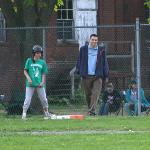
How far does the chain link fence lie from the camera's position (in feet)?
60.3

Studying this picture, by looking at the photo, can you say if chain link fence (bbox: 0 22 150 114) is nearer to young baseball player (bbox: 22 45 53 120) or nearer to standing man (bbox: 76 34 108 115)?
standing man (bbox: 76 34 108 115)

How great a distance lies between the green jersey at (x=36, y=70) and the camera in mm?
16219

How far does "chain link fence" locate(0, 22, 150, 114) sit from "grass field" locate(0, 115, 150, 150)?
3.18 m

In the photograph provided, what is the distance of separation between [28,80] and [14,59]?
176 inches

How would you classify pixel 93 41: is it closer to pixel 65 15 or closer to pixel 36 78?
pixel 36 78

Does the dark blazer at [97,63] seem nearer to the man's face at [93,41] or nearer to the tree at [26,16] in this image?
the man's face at [93,41]

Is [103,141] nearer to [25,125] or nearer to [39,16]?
[25,125]

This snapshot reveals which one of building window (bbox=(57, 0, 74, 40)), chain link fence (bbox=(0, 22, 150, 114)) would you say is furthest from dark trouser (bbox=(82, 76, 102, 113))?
building window (bbox=(57, 0, 74, 40))

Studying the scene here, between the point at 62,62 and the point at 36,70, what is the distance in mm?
8427

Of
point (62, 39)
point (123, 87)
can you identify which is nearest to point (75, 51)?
point (62, 39)

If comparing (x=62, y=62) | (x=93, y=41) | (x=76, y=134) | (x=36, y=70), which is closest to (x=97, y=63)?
(x=93, y=41)

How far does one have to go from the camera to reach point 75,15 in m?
25.2

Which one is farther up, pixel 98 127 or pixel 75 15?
pixel 75 15

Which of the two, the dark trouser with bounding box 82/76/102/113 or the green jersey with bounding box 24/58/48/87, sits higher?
the green jersey with bounding box 24/58/48/87
